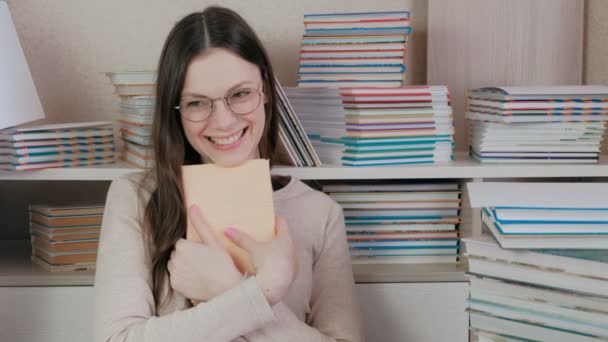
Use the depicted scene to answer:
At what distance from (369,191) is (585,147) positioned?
60 centimetres

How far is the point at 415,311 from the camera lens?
1.88 meters

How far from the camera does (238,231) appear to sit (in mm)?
1359

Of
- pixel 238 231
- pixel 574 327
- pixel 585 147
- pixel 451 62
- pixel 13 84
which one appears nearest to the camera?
pixel 574 327

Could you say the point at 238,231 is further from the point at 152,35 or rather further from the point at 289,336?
the point at 152,35

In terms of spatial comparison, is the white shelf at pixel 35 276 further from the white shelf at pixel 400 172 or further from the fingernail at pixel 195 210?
the fingernail at pixel 195 210

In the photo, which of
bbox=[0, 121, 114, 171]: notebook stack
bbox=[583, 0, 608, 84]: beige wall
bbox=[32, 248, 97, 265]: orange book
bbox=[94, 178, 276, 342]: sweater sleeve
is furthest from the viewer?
bbox=[583, 0, 608, 84]: beige wall

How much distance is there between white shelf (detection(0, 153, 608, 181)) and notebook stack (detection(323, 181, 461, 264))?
12cm

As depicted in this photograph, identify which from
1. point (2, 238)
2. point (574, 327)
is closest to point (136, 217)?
point (574, 327)

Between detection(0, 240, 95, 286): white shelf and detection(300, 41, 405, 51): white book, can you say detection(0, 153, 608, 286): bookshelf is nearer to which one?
detection(0, 240, 95, 286): white shelf

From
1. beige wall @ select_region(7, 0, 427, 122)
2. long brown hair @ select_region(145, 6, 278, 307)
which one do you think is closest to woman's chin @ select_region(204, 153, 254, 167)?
long brown hair @ select_region(145, 6, 278, 307)

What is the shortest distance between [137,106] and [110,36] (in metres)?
0.49

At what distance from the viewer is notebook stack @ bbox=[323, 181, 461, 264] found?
6.43 ft

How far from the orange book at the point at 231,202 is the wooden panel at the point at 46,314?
26.6 inches

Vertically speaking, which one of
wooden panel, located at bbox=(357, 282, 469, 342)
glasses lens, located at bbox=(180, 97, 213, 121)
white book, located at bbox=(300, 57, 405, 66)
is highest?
white book, located at bbox=(300, 57, 405, 66)
